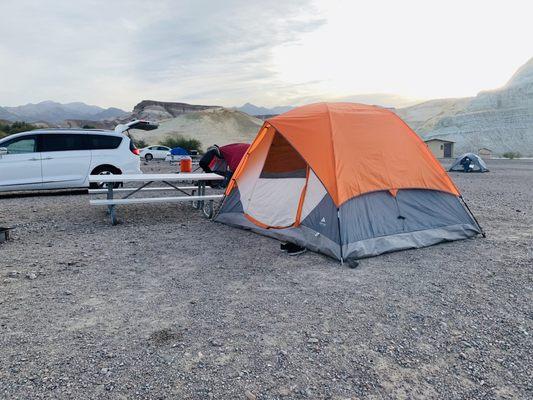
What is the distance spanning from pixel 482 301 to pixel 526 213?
6289mm

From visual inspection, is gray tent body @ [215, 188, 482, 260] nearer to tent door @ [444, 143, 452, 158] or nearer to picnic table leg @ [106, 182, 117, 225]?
picnic table leg @ [106, 182, 117, 225]

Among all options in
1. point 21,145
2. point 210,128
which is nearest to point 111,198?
point 21,145

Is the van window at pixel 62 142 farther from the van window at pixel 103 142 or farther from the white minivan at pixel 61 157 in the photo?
the van window at pixel 103 142

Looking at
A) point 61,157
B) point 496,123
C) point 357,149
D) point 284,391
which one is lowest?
point 284,391

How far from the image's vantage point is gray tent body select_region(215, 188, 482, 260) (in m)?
5.35

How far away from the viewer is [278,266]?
201 inches

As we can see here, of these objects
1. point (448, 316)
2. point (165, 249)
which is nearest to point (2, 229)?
point (165, 249)

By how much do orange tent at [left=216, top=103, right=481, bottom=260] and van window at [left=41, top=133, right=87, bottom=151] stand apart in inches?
249

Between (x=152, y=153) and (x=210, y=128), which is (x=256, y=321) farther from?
(x=210, y=128)

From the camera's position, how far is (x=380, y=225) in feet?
18.6

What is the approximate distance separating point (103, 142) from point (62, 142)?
105 centimetres

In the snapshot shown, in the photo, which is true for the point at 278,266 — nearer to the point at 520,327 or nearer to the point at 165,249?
the point at 165,249

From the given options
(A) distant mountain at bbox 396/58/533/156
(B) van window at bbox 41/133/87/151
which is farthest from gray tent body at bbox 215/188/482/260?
(A) distant mountain at bbox 396/58/533/156

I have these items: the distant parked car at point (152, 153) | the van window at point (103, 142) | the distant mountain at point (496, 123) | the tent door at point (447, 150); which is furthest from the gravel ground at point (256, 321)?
the distant mountain at point (496, 123)
